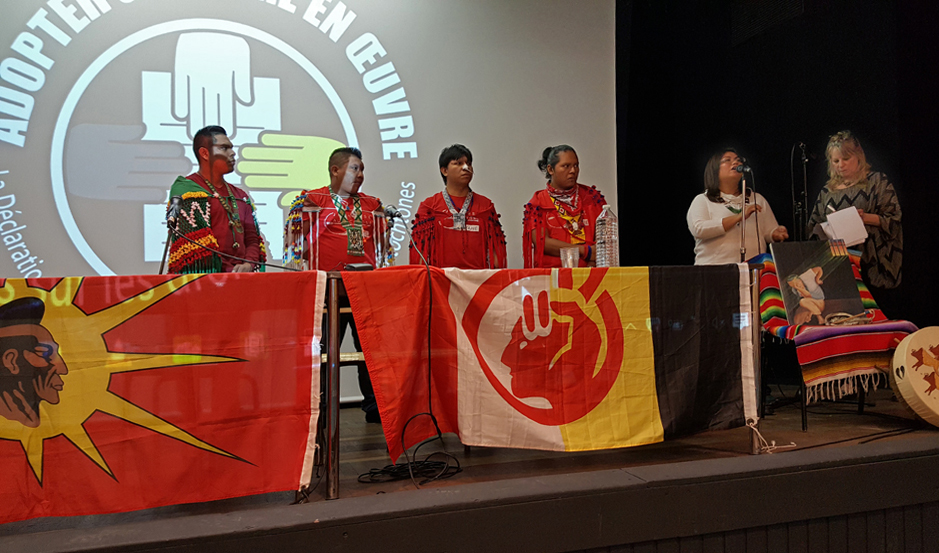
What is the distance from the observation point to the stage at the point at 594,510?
67.0 inches

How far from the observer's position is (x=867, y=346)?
2.98m

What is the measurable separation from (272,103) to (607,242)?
2.26 metres

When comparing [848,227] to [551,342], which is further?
[848,227]

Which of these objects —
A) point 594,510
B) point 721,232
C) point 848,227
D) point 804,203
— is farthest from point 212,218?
point 804,203

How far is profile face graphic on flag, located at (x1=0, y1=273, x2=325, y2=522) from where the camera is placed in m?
1.78

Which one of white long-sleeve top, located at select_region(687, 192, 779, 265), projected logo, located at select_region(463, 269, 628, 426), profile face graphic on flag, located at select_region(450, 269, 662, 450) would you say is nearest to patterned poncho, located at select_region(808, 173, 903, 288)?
white long-sleeve top, located at select_region(687, 192, 779, 265)

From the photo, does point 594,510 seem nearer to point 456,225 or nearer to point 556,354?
point 556,354

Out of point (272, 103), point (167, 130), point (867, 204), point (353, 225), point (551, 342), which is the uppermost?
point (272, 103)

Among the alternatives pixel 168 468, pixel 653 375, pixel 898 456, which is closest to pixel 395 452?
pixel 168 468

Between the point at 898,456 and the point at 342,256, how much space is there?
2349 mm

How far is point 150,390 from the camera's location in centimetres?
186

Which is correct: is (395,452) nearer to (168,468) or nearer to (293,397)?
(293,397)

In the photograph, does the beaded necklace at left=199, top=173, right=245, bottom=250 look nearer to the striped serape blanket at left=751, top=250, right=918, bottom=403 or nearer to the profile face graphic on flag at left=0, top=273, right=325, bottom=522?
the profile face graphic on flag at left=0, top=273, right=325, bottom=522

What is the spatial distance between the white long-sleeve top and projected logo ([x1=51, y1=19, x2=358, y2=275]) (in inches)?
85.8
